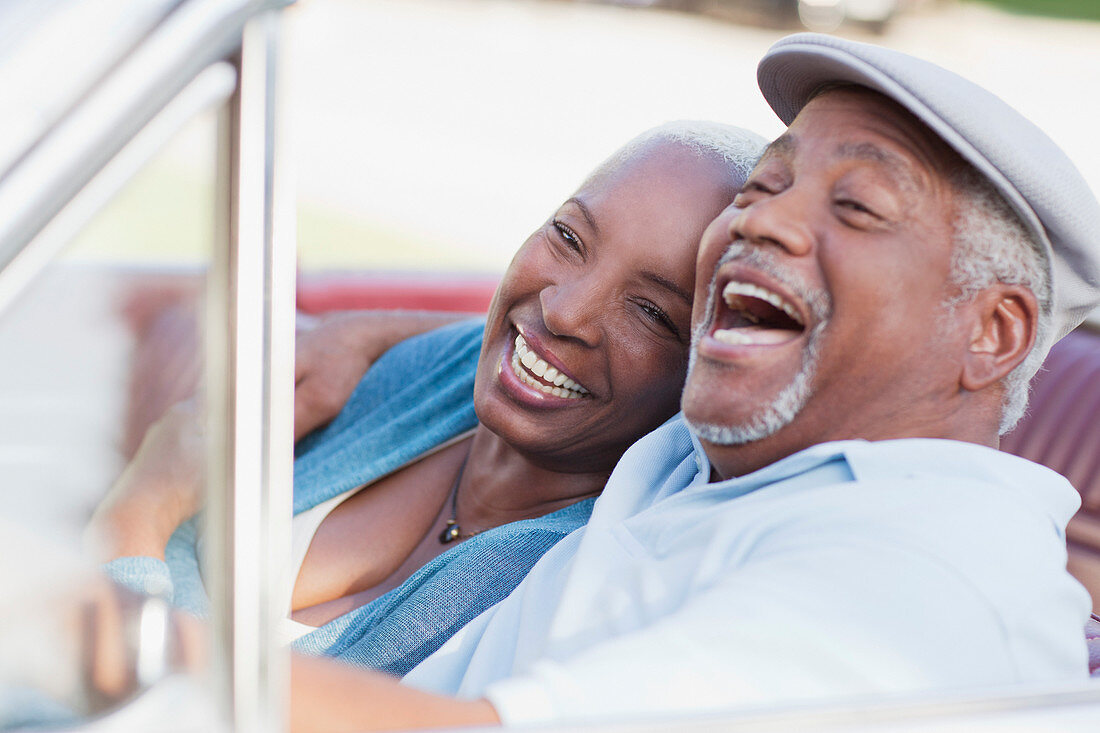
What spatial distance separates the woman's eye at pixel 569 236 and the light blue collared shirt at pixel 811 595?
2.11 feet

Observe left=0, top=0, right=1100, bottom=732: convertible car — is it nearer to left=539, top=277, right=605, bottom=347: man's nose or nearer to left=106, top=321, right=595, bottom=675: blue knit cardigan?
left=106, top=321, right=595, bottom=675: blue knit cardigan

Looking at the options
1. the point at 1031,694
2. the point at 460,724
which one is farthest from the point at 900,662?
the point at 460,724

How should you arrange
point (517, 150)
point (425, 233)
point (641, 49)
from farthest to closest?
point (641, 49)
point (517, 150)
point (425, 233)

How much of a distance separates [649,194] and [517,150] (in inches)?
350

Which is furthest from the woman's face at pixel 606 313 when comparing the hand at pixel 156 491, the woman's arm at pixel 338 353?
the hand at pixel 156 491

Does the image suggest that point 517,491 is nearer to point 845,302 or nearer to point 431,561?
point 431,561

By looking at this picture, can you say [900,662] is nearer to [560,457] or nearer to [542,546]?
[542,546]

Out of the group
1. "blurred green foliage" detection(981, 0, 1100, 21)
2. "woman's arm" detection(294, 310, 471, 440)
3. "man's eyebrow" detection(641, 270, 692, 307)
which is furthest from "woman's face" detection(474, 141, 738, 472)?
"blurred green foliage" detection(981, 0, 1100, 21)

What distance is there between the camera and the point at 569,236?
2084mm

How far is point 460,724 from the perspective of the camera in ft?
3.47

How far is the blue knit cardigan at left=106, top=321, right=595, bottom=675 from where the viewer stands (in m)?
1.21

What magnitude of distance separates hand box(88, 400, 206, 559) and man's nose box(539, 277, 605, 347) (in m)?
0.84

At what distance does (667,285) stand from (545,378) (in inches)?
11.3

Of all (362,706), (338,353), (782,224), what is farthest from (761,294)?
(338,353)
